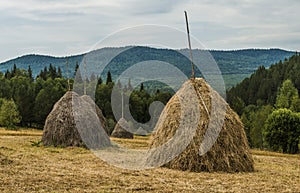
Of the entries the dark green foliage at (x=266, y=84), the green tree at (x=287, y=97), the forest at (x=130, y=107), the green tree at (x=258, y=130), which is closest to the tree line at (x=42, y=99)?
the forest at (x=130, y=107)

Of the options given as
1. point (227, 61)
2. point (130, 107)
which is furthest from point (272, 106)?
point (130, 107)

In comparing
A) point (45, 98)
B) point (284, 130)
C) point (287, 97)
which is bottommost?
point (284, 130)

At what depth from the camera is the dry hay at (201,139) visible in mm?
13820

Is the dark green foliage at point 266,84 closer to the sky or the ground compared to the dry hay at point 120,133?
closer to the sky

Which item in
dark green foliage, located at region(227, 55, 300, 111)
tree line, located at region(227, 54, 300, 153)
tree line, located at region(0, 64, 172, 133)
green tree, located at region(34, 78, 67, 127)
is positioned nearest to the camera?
tree line, located at region(227, 54, 300, 153)

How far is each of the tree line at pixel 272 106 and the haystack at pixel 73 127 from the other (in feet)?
51.1

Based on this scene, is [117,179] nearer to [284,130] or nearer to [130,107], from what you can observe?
[284,130]

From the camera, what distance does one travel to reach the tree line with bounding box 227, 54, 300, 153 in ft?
160

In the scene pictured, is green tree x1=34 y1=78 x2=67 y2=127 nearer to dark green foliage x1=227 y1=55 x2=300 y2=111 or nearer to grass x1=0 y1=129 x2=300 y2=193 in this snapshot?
dark green foliage x1=227 y1=55 x2=300 y2=111

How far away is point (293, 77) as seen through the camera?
107750 millimetres

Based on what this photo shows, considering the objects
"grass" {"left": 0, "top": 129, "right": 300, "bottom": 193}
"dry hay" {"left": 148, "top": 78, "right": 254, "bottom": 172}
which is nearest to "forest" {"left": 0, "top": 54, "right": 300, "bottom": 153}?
"dry hay" {"left": 148, "top": 78, "right": 254, "bottom": 172}

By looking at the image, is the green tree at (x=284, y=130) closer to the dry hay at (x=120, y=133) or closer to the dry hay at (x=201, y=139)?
the dry hay at (x=120, y=133)

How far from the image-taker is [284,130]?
49.0m

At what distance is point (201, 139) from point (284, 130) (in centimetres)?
3775
